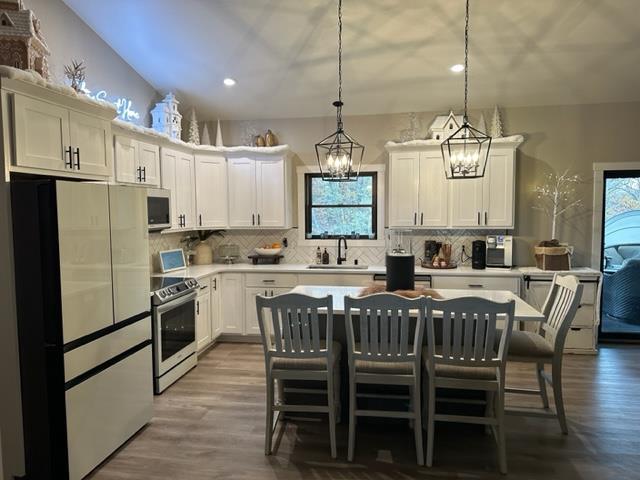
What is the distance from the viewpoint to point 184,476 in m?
2.53

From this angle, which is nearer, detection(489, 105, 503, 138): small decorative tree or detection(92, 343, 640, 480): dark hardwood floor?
detection(92, 343, 640, 480): dark hardwood floor

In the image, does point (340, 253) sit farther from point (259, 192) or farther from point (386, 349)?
point (386, 349)

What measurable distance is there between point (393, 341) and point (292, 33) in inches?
118

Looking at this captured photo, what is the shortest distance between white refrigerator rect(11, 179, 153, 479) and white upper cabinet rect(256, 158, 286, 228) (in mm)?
2454

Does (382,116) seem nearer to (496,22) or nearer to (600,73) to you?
(496,22)

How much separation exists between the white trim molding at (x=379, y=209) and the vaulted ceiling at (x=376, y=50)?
713mm

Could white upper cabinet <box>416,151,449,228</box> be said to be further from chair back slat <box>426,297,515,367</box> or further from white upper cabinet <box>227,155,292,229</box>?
chair back slat <box>426,297,515,367</box>

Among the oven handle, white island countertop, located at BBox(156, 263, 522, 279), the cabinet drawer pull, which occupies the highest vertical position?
the cabinet drawer pull

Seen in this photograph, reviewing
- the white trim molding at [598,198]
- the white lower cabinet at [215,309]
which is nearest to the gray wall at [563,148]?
the white trim molding at [598,198]

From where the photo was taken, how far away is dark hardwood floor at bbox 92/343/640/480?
2.55 meters

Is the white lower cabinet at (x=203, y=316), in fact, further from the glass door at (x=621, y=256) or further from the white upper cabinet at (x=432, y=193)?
the glass door at (x=621, y=256)

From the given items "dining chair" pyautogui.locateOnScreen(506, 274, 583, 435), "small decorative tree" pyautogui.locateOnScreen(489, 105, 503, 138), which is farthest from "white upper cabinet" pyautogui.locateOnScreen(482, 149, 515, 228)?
"dining chair" pyautogui.locateOnScreen(506, 274, 583, 435)

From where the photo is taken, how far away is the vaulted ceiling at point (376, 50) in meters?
3.62

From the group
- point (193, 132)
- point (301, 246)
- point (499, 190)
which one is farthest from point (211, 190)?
point (499, 190)
